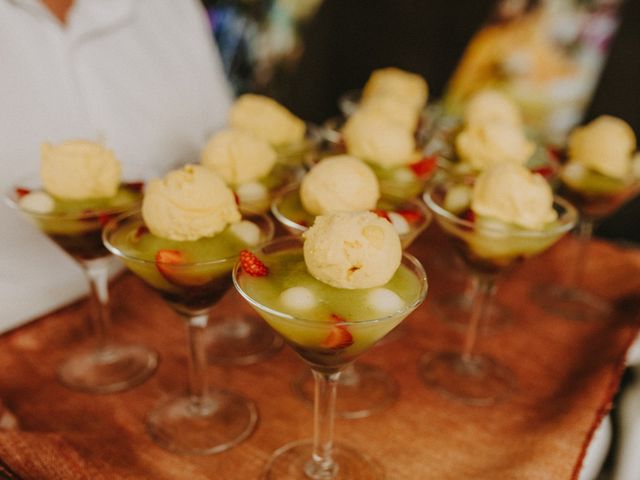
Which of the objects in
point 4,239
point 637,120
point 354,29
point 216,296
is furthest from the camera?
point 354,29

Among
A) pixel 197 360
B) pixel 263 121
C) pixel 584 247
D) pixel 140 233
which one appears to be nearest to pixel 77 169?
pixel 140 233

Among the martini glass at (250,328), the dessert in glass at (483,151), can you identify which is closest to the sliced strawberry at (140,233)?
the martini glass at (250,328)

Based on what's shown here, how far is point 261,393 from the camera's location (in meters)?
1.34

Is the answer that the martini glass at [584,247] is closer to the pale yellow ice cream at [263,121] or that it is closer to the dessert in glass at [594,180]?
the dessert in glass at [594,180]

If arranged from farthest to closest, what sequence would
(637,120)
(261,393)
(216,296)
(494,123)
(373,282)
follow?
(637,120) → (494,123) → (261,393) → (216,296) → (373,282)

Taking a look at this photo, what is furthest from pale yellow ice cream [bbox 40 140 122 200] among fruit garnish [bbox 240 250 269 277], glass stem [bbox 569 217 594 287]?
glass stem [bbox 569 217 594 287]

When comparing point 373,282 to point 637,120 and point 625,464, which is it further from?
point 637,120

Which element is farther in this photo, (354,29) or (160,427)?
(354,29)

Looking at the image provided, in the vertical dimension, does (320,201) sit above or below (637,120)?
above

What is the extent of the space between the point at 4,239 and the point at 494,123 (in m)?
1.29

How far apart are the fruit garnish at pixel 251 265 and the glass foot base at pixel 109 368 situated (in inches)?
20.9

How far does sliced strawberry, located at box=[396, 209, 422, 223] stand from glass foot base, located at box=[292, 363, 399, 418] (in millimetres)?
343

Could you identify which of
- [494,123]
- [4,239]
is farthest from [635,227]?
[4,239]

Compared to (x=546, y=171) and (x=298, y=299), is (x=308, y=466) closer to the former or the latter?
(x=298, y=299)
